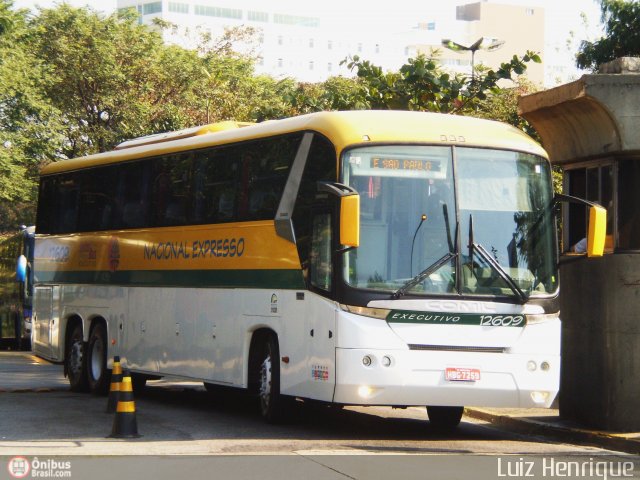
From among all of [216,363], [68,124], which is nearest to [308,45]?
[68,124]

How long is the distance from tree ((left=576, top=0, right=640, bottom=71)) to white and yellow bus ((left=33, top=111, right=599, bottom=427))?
1036 inches

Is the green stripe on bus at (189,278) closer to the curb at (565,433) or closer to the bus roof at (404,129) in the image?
the bus roof at (404,129)

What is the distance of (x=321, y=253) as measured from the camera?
13.5 metres

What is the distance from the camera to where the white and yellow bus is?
1297 cm

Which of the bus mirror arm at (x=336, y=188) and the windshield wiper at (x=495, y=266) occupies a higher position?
the bus mirror arm at (x=336, y=188)

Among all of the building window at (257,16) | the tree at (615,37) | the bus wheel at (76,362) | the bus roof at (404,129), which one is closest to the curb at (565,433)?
the bus roof at (404,129)

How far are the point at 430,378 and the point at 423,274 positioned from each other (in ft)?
3.56

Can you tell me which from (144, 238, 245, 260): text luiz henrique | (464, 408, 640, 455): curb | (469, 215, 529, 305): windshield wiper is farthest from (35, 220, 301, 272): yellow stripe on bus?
(464, 408, 640, 455): curb

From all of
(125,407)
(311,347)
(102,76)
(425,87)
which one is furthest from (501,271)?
(102,76)

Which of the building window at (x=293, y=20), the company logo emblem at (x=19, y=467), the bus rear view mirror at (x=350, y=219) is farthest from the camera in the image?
the building window at (x=293, y=20)

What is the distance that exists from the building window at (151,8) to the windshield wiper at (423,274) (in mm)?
139668

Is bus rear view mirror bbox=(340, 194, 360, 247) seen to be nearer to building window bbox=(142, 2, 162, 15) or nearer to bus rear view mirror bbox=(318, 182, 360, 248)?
bus rear view mirror bbox=(318, 182, 360, 248)

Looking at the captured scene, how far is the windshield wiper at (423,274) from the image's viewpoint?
12.9 meters

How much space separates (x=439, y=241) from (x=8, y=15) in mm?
24871
